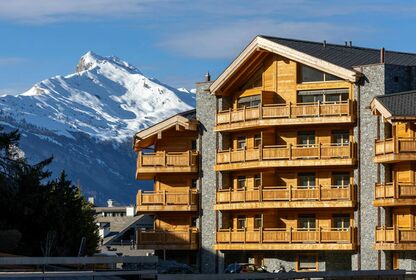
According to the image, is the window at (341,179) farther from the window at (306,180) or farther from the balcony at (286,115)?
the balcony at (286,115)

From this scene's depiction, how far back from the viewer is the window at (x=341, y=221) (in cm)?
8212

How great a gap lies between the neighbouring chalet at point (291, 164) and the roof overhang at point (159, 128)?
91 millimetres

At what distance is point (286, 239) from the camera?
82750 millimetres

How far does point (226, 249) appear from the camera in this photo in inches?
3388

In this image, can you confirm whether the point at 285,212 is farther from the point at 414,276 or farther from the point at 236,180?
the point at 414,276

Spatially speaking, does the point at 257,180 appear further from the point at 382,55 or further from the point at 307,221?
the point at 382,55

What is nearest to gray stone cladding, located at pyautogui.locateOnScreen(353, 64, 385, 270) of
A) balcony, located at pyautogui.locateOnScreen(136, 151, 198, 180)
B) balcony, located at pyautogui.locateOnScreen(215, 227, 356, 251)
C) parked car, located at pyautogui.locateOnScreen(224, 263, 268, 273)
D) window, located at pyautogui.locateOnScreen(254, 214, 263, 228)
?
balcony, located at pyautogui.locateOnScreen(215, 227, 356, 251)

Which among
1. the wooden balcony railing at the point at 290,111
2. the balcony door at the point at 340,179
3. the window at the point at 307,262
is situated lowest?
the window at the point at 307,262

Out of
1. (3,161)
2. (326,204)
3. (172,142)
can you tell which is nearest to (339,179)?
(326,204)

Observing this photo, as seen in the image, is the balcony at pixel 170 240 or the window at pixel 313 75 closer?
the window at pixel 313 75

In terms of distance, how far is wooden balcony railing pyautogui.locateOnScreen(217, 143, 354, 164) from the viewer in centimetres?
8156

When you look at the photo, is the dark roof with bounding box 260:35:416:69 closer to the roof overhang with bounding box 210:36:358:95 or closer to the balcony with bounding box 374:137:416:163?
the roof overhang with bounding box 210:36:358:95

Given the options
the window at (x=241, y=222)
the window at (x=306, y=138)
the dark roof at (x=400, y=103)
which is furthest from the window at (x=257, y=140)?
the dark roof at (x=400, y=103)

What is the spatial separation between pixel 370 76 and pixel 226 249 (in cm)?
1413
